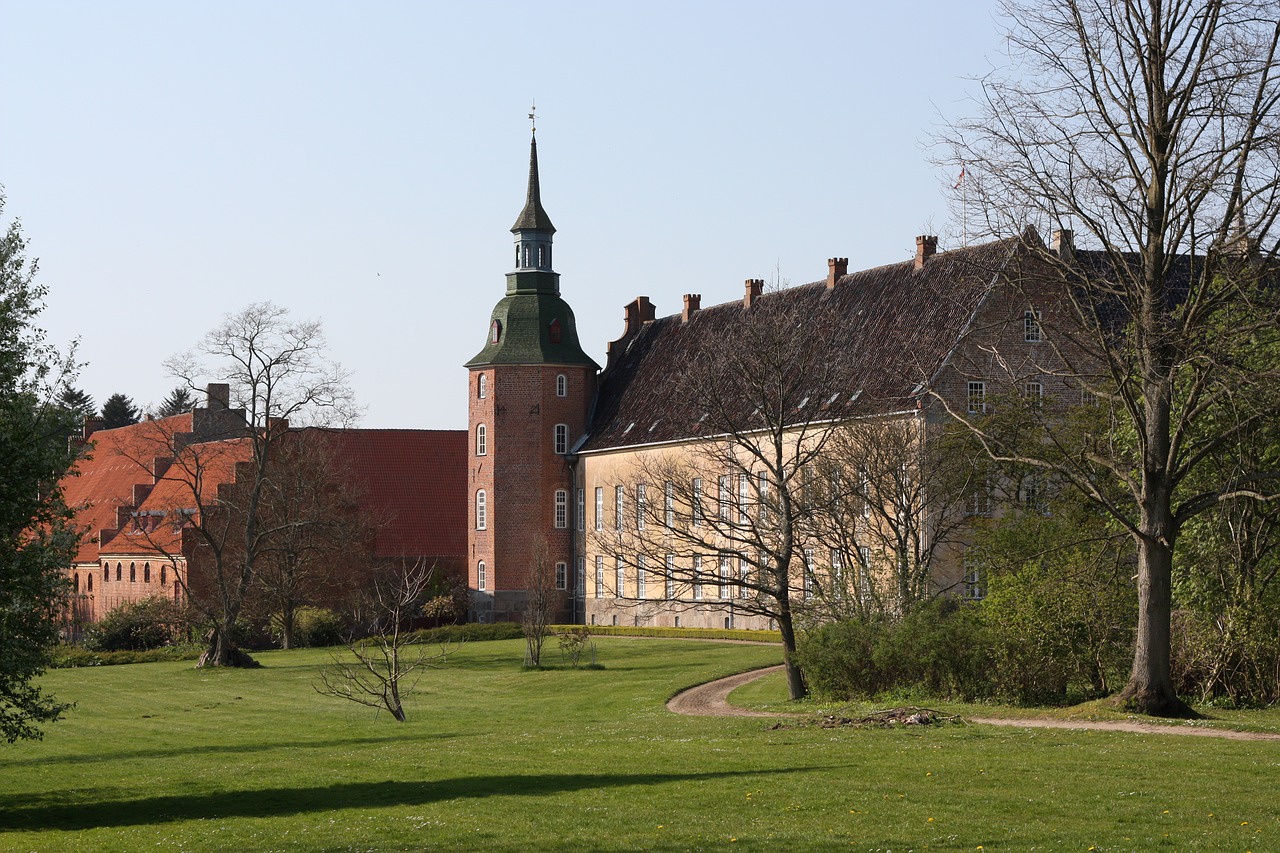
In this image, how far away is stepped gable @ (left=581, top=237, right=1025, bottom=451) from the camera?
47156 mm

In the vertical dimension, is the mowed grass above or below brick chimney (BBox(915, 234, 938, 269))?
below

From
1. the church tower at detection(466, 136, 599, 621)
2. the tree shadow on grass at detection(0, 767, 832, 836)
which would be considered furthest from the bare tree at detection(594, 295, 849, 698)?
the church tower at detection(466, 136, 599, 621)

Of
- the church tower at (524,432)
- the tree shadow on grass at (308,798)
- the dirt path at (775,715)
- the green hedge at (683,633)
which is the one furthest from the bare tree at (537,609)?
the tree shadow on grass at (308,798)

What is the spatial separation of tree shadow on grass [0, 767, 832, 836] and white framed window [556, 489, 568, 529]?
4847cm

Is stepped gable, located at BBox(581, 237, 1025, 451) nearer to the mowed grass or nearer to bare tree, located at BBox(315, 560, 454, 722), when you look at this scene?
bare tree, located at BBox(315, 560, 454, 722)

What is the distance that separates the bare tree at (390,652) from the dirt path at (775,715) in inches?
234

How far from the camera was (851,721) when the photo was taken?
25.3 meters

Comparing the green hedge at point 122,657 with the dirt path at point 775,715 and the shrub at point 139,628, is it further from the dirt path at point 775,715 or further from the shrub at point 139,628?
the dirt path at point 775,715

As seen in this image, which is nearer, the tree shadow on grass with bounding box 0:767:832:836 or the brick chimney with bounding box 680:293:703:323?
the tree shadow on grass with bounding box 0:767:832:836

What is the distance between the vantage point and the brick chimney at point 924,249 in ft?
176

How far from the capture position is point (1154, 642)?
81.6 feet

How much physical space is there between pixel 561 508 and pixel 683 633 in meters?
13.5

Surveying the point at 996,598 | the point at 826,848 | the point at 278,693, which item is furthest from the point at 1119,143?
the point at 278,693

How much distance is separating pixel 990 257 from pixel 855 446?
42.5 ft
